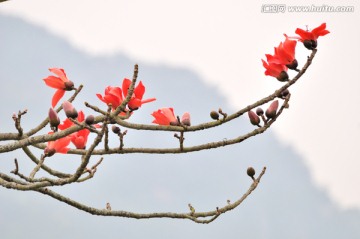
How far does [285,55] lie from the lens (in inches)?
135

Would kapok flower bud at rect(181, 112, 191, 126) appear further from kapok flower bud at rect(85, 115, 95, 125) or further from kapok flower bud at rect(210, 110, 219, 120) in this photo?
kapok flower bud at rect(85, 115, 95, 125)

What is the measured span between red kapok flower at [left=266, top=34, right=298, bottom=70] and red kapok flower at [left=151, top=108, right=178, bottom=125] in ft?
2.26

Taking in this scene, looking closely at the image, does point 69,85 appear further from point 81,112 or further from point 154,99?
point 154,99

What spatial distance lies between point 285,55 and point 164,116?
0.82m

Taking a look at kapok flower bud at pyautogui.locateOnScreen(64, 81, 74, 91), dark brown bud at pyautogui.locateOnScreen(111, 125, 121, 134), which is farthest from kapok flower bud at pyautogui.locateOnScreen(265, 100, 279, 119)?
kapok flower bud at pyautogui.locateOnScreen(64, 81, 74, 91)

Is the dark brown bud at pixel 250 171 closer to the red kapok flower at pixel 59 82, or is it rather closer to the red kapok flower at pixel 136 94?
the red kapok flower at pixel 136 94

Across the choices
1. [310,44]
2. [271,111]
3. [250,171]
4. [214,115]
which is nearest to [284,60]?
[310,44]

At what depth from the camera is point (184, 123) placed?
3297 millimetres

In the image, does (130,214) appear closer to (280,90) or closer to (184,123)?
(184,123)

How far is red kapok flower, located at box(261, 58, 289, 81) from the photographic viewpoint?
11.1 feet

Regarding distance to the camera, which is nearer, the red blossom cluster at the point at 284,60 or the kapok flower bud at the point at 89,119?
the kapok flower bud at the point at 89,119

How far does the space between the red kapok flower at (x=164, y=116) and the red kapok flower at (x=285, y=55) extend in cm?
69

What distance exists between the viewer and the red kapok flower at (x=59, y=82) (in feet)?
11.3

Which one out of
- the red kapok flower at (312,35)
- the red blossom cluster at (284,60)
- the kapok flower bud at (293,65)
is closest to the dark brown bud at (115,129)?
the red blossom cluster at (284,60)
